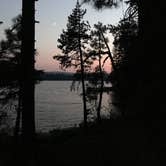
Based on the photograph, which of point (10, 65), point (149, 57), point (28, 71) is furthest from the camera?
point (10, 65)

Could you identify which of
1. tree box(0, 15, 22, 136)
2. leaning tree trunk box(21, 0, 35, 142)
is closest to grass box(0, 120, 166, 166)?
leaning tree trunk box(21, 0, 35, 142)

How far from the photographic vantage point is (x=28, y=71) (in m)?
8.95

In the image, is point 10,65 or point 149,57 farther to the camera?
point 10,65

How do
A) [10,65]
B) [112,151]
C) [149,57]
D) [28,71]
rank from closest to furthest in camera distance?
[28,71]
[112,151]
[149,57]
[10,65]

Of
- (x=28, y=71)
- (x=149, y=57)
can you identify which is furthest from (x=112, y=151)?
(x=28, y=71)

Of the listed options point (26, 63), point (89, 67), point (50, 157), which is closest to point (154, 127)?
point (50, 157)

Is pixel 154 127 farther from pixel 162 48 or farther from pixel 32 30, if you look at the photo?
pixel 32 30

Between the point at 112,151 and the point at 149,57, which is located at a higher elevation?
the point at 149,57

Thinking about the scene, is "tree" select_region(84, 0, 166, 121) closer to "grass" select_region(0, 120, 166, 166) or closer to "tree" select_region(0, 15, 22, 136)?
"grass" select_region(0, 120, 166, 166)

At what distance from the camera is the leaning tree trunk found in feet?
29.2

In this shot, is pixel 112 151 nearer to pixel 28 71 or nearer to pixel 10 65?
pixel 28 71

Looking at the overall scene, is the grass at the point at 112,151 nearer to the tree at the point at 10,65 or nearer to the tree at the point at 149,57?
the tree at the point at 149,57

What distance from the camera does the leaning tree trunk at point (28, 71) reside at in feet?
29.2

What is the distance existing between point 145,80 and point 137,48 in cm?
113
